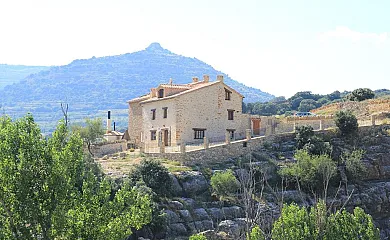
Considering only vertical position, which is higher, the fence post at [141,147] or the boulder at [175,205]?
the fence post at [141,147]

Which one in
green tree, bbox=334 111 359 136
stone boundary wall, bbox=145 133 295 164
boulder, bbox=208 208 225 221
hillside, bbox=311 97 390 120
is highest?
hillside, bbox=311 97 390 120

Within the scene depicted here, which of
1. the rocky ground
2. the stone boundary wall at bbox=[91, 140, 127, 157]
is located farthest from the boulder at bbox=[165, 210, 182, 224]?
the stone boundary wall at bbox=[91, 140, 127, 157]

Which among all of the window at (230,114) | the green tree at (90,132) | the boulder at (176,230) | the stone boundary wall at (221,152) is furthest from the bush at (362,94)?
the boulder at (176,230)

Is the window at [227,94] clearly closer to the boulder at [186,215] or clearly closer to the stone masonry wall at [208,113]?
the stone masonry wall at [208,113]

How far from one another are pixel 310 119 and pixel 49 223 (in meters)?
36.9

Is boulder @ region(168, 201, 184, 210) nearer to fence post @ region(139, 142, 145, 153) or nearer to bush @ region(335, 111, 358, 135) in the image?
fence post @ region(139, 142, 145, 153)

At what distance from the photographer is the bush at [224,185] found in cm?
3891

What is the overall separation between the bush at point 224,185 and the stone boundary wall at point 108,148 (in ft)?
45.1

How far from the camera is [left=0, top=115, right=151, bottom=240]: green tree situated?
2098cm

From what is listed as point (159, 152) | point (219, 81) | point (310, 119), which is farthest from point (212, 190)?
point (310, 119)

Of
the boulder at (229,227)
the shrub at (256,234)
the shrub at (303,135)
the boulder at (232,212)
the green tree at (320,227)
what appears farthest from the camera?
the shrub at (303,135)

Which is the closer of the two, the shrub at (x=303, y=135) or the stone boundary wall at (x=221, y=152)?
the stone boundary wall at (x=221, y=152)

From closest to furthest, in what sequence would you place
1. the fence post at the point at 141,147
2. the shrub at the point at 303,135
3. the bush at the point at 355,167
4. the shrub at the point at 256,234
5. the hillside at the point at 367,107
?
the shrub at the point at 256,234, the bush at the point at 355,167, the fence post at the point at 141,147, the shrub at the point at 303,135, the hillside at the point at 367,107

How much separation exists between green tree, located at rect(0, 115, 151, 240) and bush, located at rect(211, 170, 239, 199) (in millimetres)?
15911
